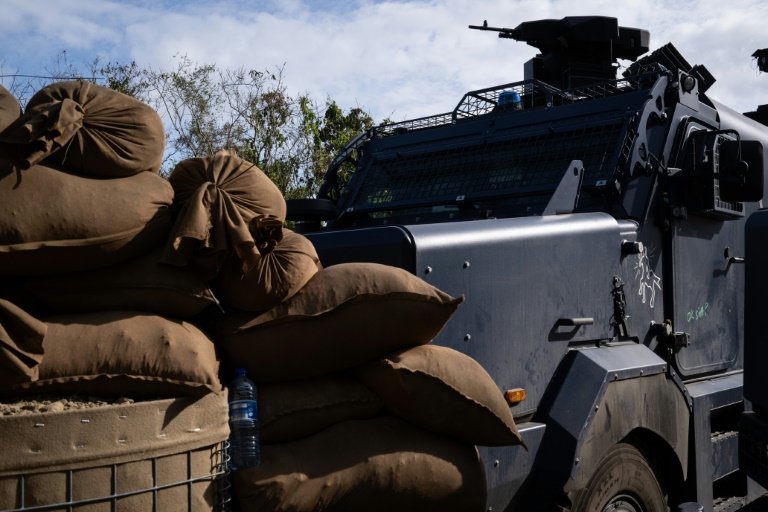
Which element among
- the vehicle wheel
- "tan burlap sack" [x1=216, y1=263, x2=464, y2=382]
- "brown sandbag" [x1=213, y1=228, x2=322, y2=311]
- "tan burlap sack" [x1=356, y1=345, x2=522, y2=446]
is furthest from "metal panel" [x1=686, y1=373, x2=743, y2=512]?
"brown sandbag" [x1=213, y1=228, x2=322, y2=311]

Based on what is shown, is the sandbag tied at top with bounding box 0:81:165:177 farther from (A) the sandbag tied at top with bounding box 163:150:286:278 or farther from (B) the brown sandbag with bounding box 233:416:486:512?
(B) the brown sandbag with bounding box 233:416:486:512

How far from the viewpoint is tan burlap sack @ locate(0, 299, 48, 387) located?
6.34ft

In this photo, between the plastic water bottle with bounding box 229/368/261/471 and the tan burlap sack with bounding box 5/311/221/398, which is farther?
the plastic water bottle with bounding box 229/368/261/471

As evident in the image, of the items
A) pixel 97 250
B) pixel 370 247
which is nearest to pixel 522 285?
pixel 370 247

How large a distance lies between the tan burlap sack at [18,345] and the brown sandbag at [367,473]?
1.94 feet

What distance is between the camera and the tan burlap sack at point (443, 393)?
8.21 feet

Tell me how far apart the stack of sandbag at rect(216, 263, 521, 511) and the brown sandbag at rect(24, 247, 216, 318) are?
0.59ft

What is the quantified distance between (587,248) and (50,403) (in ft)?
7.76

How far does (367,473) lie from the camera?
2.41 meters

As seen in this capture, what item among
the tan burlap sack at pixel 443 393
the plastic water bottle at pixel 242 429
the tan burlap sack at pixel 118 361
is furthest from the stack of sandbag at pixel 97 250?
the tan burlap sack at pixel 443 393

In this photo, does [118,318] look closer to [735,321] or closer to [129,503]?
[129,503]

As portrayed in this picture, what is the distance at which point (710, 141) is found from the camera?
4.43m

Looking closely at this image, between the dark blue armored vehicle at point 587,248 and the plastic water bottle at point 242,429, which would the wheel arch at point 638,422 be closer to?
the dark blue armored vehicle at point 587,248

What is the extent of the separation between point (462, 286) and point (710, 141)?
6.87 ft
